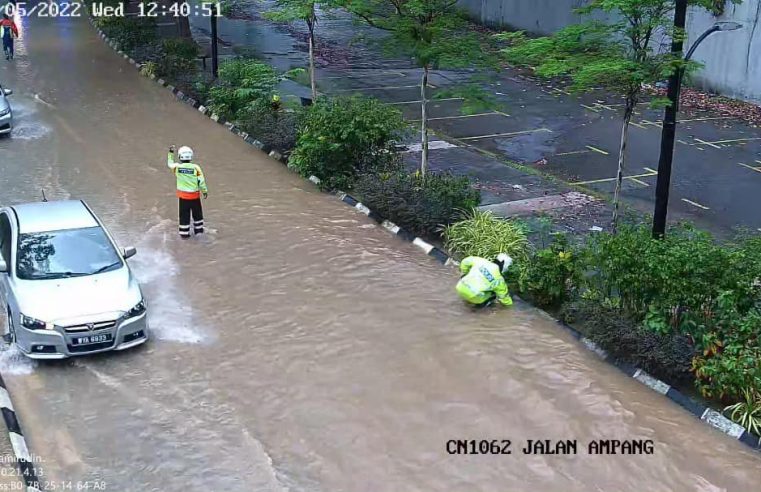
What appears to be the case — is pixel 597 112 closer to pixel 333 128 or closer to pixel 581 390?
pixel 333 128

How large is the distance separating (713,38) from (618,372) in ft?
64.4

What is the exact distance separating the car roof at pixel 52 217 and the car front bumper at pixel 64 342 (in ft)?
Result: 5.98

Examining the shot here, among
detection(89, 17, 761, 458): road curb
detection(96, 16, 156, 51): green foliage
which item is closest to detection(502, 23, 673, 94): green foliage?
detection(89, 17, 761, 458): road curb

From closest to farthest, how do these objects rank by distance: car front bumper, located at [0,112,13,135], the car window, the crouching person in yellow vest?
the car window → the crouching person in yellow vest → car front bumper, located at [0,112,13,135]

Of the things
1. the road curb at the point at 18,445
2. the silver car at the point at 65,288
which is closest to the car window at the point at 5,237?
the silver car at the point at 65,288

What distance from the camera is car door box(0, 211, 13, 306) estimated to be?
11600mm

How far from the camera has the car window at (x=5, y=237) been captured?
1197cm

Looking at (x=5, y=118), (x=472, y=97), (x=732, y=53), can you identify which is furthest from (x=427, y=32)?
(x=732, y=53)

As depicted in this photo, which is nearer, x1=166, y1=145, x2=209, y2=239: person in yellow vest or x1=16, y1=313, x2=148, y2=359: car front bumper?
x1=16, y1=313, x2=148, y2=359: car front bumper

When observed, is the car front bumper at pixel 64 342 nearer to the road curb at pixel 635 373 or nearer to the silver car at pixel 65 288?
the silver car at pixel 65 288

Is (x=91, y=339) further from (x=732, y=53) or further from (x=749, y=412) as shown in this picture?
(x=732, y=53)

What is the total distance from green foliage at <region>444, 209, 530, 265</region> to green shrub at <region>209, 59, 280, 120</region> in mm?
9231

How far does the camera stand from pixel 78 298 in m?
11.0

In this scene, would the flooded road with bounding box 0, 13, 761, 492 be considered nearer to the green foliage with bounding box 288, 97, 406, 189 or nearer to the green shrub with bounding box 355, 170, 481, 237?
the green shrub with bounding box 355, 170, 481, 237
